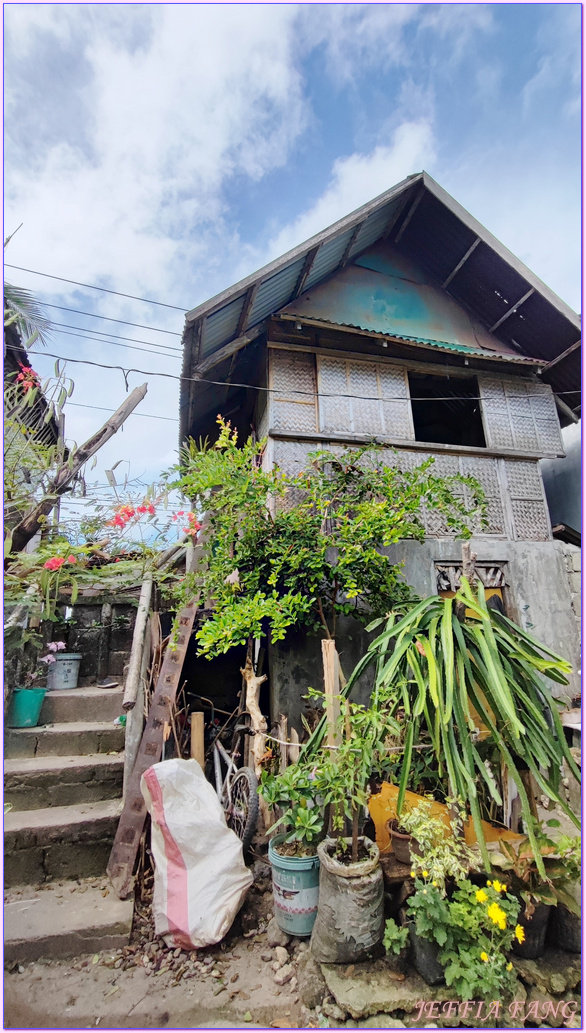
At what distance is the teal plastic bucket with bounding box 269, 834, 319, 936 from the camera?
2.88 metres

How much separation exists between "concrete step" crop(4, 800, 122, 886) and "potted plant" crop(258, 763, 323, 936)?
4.50 ft

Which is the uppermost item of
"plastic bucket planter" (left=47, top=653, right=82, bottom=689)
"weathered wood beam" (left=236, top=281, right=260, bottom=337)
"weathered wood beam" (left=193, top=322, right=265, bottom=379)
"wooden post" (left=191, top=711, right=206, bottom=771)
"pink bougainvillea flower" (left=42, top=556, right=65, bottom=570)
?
"weathered wood beam" (left=236, top=281, right=260, bottom=337)

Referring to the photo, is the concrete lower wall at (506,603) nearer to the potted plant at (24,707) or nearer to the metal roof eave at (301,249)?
the potted plant at (24,707)

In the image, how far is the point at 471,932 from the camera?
2408mm

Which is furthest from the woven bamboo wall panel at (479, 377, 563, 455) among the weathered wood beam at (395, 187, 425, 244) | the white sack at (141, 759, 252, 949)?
the white sack at (141, 759, 252, 949)

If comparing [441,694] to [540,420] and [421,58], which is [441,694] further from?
[540,420]

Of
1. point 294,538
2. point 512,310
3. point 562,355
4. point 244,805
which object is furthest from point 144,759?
point 512,310

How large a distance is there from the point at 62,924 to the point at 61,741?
4.73 feet

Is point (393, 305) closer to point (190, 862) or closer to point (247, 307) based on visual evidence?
point (247, 307)

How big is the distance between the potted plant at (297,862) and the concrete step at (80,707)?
83.9 inches

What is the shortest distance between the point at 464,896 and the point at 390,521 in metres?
2.73

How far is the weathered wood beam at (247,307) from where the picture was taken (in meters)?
5.57

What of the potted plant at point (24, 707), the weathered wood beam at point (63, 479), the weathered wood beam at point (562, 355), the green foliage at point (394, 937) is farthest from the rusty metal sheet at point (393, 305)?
the green foliage at point (394, 937)

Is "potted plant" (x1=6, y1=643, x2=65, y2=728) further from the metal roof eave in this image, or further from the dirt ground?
the metal roof eave
